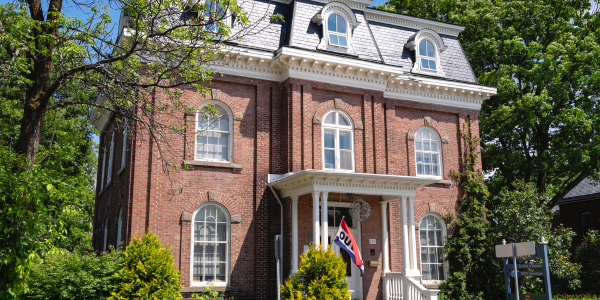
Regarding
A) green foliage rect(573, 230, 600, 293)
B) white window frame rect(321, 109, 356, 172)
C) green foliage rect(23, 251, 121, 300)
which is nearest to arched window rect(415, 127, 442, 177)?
white window frame rect(321, 109, 356, 172)

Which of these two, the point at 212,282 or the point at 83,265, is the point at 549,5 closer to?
the point at 212,282

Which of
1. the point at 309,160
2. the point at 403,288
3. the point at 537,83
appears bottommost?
the point at 403,288

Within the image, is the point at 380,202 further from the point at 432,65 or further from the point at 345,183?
the point at 432,65

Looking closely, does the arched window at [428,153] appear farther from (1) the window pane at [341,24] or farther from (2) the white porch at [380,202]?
(1) the window pane at [341,24]

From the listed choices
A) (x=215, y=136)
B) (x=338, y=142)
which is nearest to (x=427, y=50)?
(x=338, y=142)

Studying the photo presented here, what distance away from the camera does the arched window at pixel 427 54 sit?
67.4ft

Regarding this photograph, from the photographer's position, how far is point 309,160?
1714 cm

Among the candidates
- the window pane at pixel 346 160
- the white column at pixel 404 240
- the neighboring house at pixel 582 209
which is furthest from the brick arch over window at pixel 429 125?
the neighboring house at pixel 582 209

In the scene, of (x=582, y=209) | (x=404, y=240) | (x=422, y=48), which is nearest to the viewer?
(x=404, y=240)

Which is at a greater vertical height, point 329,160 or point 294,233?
point 329,160

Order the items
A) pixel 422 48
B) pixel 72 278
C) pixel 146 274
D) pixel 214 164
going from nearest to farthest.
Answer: pixel 72 278 < pixel 146 274 < pixel 214 164 < pixel 422 48

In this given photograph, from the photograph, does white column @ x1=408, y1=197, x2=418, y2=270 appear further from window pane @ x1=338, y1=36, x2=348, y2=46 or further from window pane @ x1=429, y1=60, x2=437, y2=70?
window pane @ x1=429, y1=60, x2=437, y2=70

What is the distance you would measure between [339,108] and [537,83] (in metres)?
10.0

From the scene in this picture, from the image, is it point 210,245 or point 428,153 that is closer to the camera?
point 210,245
